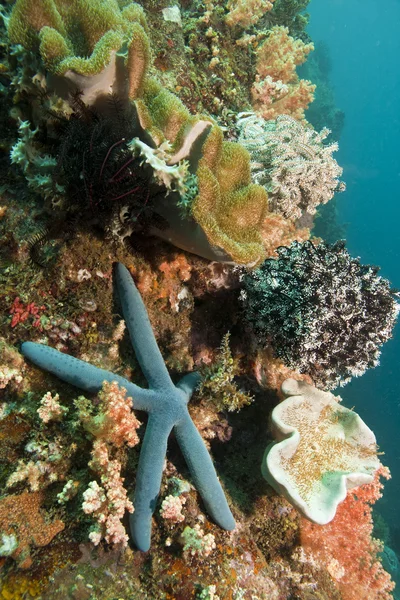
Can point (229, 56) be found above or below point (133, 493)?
above

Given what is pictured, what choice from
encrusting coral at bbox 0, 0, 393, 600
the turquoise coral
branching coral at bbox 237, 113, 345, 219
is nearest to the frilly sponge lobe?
encrusting coral at bbox 0, 0, 393, 600

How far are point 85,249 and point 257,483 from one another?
3.20 meters

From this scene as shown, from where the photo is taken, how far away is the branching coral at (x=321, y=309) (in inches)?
148

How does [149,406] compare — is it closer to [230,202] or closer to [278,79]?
[230,202]

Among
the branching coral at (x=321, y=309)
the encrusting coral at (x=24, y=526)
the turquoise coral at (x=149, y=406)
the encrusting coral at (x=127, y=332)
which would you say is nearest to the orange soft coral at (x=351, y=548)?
the encrusting coral at (x=127, y=332)

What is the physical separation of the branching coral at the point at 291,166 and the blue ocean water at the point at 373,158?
18364 millimetres

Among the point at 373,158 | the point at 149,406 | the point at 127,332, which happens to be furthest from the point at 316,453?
the point at 373,158

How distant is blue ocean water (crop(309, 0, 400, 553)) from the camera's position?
26350 mm

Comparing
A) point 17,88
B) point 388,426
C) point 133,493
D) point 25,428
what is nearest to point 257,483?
point 133,493

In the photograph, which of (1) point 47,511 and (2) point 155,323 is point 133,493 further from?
(2) point 155,323

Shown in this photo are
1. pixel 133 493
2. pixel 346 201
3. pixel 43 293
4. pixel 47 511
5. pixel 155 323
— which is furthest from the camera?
pixel 346 201

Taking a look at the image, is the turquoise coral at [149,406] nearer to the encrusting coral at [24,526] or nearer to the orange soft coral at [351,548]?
the encrusting coral at [24,526]

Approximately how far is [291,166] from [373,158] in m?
80.9

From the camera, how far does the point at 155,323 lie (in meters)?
4.00
